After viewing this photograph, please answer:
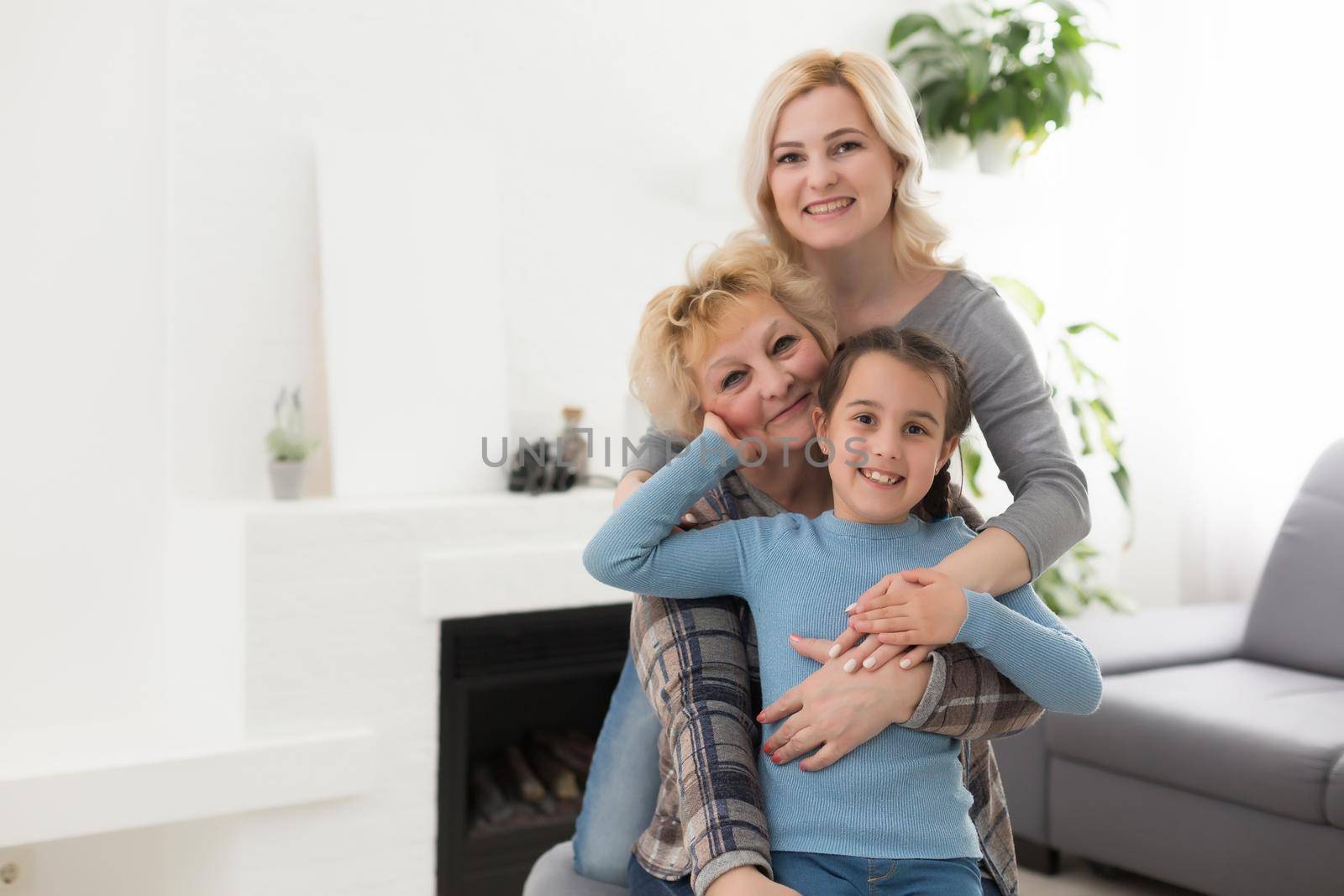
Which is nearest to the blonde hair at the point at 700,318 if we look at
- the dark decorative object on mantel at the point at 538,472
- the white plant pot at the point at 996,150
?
the dark decorative object on mantel at the point at 538,472

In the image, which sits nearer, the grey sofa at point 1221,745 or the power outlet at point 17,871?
the grey sofa at point 1221,745

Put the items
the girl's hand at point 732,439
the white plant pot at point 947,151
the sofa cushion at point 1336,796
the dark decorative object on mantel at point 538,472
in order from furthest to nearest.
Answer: the white plant pot at point 947,151
the dark decorative object on mantel at point 538,472
the sofa cushion at point 1336,796
the girl's hand at point 732,439

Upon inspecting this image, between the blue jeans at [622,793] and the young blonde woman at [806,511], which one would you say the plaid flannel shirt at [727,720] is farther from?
the blue jeans at [622,793]

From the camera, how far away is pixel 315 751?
7.82 feet

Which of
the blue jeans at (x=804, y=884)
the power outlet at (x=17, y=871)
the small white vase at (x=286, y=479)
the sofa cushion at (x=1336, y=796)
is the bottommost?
the power outlet at (x=17, y=871)

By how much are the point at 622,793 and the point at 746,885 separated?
1.78 feet

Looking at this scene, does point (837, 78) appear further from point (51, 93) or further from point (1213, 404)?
point (1213, 404)

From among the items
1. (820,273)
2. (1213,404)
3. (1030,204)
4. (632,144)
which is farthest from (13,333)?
(1213,404)

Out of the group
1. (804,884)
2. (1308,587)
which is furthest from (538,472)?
(1308,587)

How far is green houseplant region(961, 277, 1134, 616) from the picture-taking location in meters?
3.43

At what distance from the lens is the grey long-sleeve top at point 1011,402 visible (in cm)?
142

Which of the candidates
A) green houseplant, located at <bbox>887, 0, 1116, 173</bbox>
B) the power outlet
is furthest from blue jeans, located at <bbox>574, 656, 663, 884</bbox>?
green houseplant, located at <bbox>887, 0, 1116, 173</bbox>

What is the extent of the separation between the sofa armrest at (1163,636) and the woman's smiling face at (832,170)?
1638mm

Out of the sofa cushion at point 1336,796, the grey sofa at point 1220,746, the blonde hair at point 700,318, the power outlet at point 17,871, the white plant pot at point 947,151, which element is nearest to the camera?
the blonde hair at point 700,318
